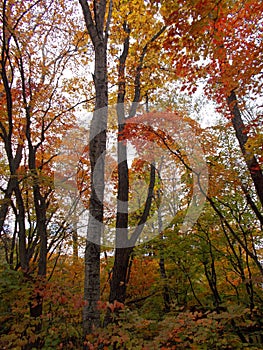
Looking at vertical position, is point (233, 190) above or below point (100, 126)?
below

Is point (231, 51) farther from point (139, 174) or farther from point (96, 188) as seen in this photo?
point (139, 174)

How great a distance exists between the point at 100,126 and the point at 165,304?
18.0 ft

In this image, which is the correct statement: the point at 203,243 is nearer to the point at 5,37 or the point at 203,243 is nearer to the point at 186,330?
the point at 186,330

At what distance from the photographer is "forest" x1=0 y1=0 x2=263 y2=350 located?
3783mm

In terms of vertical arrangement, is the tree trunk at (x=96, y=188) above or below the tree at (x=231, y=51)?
below

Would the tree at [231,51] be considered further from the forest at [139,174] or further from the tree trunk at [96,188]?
the tree trunk at [96,188]

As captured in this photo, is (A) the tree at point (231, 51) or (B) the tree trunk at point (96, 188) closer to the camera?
(B) the tree trunk at point (96, 188)

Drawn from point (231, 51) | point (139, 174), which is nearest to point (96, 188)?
point (231, 51)

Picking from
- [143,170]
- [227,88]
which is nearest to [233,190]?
[227,88]

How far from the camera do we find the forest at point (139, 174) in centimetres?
378

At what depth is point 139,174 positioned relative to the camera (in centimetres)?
988

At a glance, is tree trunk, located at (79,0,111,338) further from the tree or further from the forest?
the tree

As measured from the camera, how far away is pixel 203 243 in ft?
20.6

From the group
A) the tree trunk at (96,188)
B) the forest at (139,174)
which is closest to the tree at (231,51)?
the forest at (139,174)
